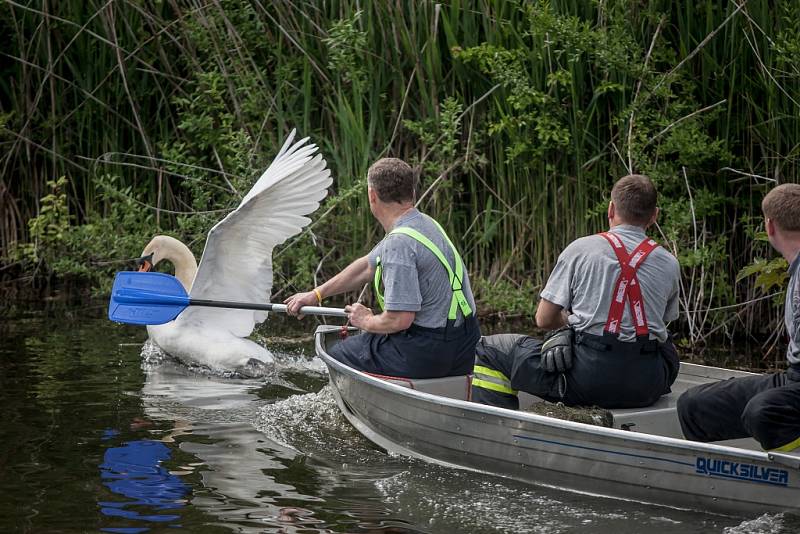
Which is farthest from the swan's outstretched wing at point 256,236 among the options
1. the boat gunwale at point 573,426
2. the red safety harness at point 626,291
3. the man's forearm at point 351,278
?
the red safety harness at point 626,291

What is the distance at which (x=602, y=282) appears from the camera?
5.14 m

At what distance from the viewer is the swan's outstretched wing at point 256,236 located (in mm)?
7715

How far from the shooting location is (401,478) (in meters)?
5.52

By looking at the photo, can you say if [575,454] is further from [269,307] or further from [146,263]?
[146,263]

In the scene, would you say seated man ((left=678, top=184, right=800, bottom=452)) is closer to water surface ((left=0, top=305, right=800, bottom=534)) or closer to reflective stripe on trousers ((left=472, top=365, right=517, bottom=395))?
water surface ((left=0, top=305, right=800, bottom=534))

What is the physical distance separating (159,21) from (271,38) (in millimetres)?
1130

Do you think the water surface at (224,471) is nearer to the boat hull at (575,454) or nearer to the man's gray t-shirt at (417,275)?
the boat hull at (575,454)

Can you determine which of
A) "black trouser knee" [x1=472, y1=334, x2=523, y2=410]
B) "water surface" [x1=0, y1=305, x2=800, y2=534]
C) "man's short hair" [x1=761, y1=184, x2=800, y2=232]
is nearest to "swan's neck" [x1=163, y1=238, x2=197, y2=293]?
"water surface" [x1=0, y1=305, x2=800, y2=534]

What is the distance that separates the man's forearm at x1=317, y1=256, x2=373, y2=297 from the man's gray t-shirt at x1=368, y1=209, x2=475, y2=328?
551 mm

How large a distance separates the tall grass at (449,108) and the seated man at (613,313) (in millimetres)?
3142

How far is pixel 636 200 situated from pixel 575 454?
115 centimetres

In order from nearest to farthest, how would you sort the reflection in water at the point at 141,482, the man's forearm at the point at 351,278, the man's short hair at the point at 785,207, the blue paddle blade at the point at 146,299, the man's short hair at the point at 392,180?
the man's short hair at the point at 785,207 < the reflection in water at the point at 141,482 < the man's short hair at the point at 392,180 < the man's forearm at the point at 351,278 < the blue paddle blade at the point at 146,299

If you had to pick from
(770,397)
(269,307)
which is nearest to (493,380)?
(770,397)

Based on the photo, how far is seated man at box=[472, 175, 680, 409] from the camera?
5.16 metres
